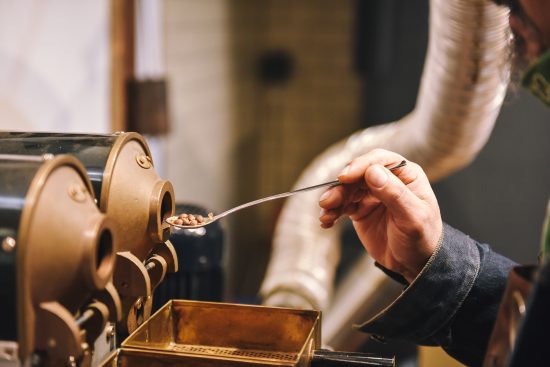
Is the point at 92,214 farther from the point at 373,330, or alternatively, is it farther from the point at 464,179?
the point at 464,179

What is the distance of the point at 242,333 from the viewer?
1.00 metres

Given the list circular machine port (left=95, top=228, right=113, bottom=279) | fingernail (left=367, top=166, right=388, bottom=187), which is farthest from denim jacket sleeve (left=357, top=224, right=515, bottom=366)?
circular machine port (left=95, top=228, right=113, bottom=279)

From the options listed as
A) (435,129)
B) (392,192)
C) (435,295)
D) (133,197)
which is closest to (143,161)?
(133,197)

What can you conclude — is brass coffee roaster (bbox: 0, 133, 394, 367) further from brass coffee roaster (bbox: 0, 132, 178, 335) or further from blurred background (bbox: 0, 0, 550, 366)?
blurred background (bbox: 0, 0, 550, 366)

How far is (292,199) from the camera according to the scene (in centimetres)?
244

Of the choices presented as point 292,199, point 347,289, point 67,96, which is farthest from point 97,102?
point 347,289

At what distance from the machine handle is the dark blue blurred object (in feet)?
1.80

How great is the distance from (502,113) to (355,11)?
166cm

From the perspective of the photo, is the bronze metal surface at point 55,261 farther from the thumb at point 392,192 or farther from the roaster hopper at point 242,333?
the thumb at point 392,192

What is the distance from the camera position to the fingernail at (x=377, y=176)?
1.05 meters

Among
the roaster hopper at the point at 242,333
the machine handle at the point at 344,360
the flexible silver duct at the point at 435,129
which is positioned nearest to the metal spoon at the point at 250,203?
the roaster hopper at the point at 242,333

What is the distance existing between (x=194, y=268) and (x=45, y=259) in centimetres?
74

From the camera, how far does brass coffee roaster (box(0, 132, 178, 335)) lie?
89 centimetres

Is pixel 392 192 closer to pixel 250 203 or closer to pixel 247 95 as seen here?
pixel 250 203
